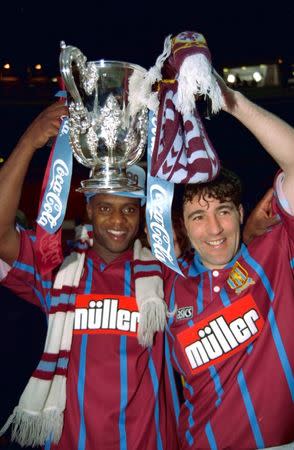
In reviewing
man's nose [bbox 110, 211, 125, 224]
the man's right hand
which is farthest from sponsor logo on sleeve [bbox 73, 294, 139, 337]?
the man's right hand

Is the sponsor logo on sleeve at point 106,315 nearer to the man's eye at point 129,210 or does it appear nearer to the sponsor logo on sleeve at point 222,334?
the sponsor logo on sleeve at point 222,334

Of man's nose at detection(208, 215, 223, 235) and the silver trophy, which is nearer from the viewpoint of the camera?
the silver trophy

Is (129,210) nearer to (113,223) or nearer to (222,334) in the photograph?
(113,223)

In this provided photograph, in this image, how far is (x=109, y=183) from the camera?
1267mm

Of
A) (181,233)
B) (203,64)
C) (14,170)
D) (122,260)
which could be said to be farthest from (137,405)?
(203,64)

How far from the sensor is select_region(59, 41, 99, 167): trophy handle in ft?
3.63

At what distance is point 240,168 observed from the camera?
9.82 m

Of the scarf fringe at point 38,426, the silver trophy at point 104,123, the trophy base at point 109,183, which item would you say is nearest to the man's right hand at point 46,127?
the silver trophy at point 104,123

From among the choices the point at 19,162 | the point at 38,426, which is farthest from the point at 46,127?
the point at 38,426

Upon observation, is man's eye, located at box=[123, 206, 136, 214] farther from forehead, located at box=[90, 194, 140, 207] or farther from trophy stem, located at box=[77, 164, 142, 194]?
trophy stem, located at box=[77, 164, 142, 194]

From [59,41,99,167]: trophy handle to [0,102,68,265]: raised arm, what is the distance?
114 millimetres

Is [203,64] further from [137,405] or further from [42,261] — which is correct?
[137,405]

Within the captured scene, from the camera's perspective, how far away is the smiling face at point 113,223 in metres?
1.71

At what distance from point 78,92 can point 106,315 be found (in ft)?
2.47
